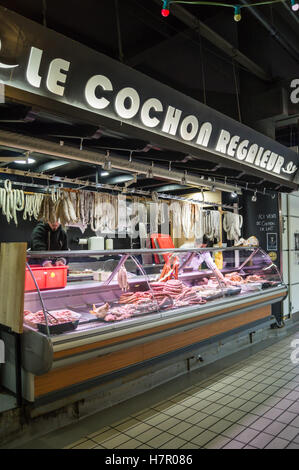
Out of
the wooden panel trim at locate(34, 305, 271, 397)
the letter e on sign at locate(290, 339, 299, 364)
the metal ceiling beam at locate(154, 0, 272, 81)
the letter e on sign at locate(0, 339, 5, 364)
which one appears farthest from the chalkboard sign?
the letter e on sign at locate(0, 339, 5, 364)

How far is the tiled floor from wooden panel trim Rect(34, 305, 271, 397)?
0.49m

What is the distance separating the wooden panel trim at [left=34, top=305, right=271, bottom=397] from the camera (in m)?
3.20

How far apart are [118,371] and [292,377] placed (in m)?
2.63

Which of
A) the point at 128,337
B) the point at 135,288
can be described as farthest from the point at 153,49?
the point at 128,337

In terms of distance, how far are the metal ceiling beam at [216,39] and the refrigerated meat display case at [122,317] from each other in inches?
145

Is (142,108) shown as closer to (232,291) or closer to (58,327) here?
(58,327)

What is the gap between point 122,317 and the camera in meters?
3.74

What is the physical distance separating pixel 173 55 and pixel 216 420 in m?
6.11

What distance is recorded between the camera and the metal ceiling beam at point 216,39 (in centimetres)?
529

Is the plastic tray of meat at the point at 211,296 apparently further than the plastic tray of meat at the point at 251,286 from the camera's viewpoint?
No

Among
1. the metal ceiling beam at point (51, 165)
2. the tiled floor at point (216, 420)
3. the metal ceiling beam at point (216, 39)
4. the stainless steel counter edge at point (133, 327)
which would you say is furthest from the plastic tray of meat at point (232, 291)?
the metal ceiling beam at point (216, 39)

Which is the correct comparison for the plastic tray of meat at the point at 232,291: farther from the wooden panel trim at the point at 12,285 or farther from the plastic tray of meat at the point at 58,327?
the wooden panel trim at the point at 12,285

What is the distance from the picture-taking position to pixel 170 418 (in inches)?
142
